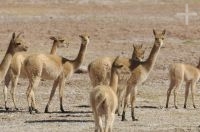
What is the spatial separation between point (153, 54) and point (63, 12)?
3744 centimetres

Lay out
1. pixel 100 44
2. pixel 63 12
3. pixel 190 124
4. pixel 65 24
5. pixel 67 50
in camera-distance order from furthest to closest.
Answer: pixel 63 12, pixel 65 24, pixel 100 44, pixel 67 50, pixel 190 124

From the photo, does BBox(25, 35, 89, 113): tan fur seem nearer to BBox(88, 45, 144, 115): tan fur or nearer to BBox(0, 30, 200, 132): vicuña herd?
BBox(0, 30, 200, 132): vicuña herd

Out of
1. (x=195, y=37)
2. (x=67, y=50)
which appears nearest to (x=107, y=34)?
(x=195, y=37)

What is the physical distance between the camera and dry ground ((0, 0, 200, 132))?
2015 cm

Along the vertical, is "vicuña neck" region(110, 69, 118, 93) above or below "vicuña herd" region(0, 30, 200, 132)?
above

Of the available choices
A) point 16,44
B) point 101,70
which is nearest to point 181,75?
point 101,70

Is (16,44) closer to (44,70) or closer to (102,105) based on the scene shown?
(44,70)

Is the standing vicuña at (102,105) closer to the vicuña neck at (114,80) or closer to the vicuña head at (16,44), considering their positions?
the vicuña neck at (114,80)

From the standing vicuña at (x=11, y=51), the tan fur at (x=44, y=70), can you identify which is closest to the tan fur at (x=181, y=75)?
the tan fur at (x=44, y=70)

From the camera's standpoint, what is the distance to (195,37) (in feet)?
141

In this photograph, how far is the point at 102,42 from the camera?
134 ft

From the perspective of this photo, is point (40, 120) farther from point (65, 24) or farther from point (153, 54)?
point (65, 24)

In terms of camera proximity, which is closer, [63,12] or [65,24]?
[65,24]

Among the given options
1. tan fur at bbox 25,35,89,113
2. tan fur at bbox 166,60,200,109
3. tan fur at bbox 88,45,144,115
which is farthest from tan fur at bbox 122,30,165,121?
tan fur at bbox 166,60,200,109
